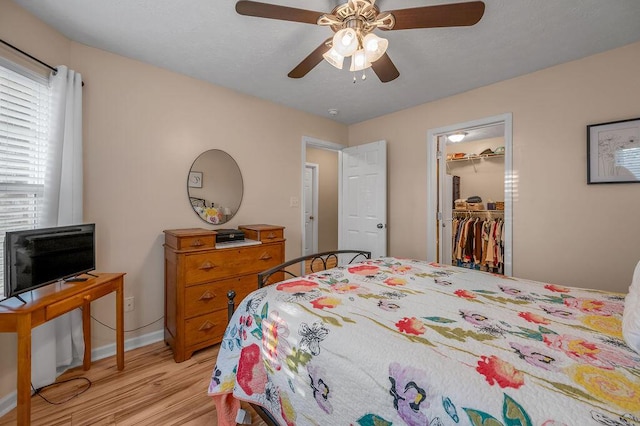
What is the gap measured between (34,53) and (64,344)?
204 cm

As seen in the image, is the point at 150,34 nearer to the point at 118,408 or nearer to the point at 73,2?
the point at 73,2

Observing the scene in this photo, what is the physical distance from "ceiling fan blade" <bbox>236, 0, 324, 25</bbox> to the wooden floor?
7.42 ft

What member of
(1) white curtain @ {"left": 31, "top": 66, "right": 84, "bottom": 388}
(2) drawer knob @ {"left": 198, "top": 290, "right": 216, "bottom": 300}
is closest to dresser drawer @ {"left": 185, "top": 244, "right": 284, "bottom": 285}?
(2) drawer knob @ {"left": 198, "top": 290, "right": 216, "bottom": 300}

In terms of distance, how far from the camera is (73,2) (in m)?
1.69

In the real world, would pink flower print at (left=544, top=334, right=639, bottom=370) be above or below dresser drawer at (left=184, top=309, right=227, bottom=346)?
above

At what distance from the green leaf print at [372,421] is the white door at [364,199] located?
2689 mm

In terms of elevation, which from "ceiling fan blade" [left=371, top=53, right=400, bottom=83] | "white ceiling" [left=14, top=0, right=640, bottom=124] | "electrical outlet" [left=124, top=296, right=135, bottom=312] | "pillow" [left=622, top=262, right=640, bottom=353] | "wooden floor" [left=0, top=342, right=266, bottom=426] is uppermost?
"white ceiling" [left=14, top=0, right=640, bottom=124]

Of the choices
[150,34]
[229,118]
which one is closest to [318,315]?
[150,34]

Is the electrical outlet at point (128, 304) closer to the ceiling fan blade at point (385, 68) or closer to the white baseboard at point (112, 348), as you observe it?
the white baseboard at point (112, 348)

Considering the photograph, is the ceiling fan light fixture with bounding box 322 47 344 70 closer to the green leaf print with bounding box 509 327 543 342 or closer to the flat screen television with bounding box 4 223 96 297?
the green leaf print with bounding box 509 327 543 342

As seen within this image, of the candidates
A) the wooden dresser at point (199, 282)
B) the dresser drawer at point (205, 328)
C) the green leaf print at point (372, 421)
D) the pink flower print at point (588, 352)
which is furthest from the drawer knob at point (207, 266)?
the pink flower print at point (588, 352)

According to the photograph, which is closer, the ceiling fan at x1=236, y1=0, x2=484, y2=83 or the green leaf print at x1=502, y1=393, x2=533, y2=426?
the green leaf print at x1=502, y1=393, x2=533, y2=426

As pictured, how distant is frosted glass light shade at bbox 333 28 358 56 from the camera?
4.61 ft

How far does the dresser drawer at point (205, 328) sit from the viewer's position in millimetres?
2230
